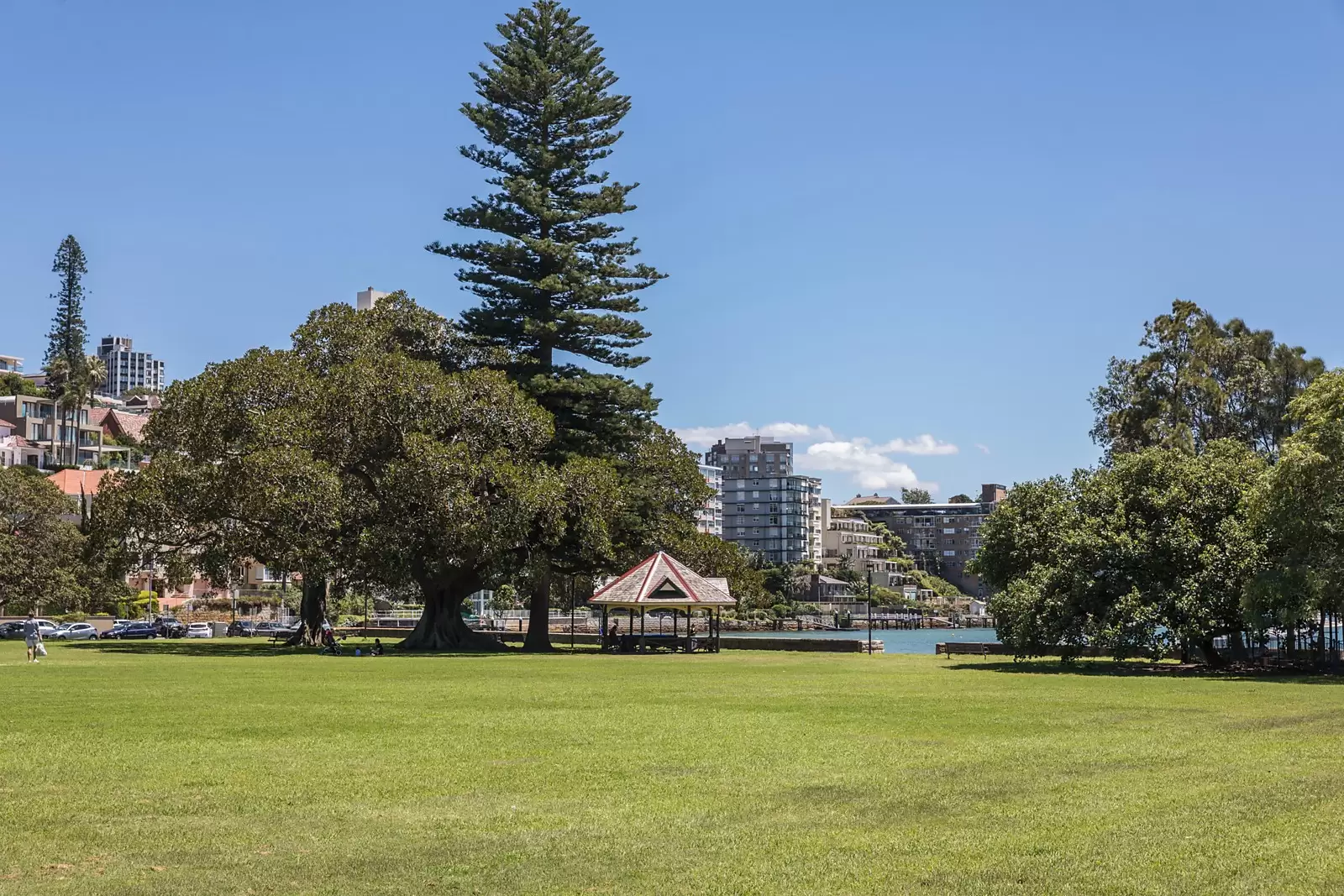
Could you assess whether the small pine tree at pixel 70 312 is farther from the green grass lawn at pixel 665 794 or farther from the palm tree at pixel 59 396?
the green grass lawn at pixel 665 794

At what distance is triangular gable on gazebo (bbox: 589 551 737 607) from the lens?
50.9 meters

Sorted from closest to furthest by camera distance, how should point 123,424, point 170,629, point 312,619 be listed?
point 312,619
point 170,629
point 123,424

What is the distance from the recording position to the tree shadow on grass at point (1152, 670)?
34.1 metres

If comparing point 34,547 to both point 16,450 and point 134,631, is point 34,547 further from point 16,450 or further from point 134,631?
point 16,450

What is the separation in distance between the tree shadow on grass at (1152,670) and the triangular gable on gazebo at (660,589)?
12.0 metres

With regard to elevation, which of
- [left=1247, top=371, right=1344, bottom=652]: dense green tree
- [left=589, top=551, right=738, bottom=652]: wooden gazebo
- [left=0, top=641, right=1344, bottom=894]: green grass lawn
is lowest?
[left=0, top=641, right=1344, bottom=894]: green grass lawn

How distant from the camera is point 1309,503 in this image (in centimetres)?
3438

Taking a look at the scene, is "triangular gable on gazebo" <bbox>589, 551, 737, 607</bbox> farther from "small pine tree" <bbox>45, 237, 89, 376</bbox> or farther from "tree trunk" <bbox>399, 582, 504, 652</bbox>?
"small pine tree" <bbox>45, 237, 89, 376</bbox>

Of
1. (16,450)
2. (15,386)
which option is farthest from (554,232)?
(15,386)

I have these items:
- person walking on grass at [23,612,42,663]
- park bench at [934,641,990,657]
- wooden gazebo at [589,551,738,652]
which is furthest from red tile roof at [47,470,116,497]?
park bench at [934,641,990,657]

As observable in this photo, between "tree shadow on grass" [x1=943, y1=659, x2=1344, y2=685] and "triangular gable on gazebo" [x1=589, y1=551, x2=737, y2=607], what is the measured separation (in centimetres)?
1202

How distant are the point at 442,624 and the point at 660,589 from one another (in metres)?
8.80

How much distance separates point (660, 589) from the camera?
169 ft

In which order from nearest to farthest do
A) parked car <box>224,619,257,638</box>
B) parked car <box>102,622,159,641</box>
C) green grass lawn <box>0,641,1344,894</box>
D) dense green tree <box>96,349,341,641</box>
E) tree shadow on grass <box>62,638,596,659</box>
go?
green grass lawn <box>0,641,1344,894</box> < dense green tree <box>96,349,341,641</box> < tree shadow on grass <box>62,638,596,659</box> < parked car <box>102,622,159,641</box> < parked car <box>224,619,257,638</box>
